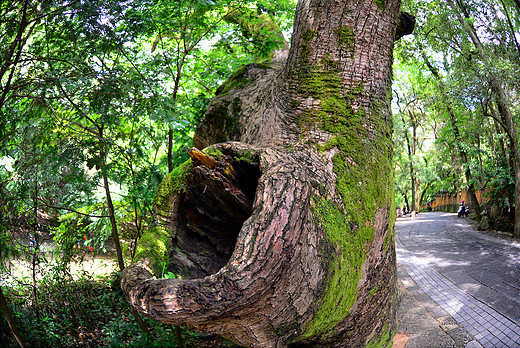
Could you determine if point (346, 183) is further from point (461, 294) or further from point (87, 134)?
point (461, 294)

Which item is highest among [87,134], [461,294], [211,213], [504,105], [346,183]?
[504,105]

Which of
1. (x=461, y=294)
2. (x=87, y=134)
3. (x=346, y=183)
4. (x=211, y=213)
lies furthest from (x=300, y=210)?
(x=461, y=294)

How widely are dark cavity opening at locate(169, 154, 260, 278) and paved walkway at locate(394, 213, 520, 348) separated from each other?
12.8ft

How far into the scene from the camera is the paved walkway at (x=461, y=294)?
5500 millimetres

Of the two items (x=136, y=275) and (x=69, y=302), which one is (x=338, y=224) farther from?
(x=69, y=302)

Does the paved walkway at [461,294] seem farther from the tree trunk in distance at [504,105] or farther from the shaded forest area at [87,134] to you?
the shaded forest area at [87,134]

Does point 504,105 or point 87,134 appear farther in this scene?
point 504,105

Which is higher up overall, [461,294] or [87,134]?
[87,134]

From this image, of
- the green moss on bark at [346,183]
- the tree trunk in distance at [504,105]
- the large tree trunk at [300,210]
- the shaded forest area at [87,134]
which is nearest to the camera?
the large tree trunk at [300,210]

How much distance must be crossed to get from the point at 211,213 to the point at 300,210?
865 mm

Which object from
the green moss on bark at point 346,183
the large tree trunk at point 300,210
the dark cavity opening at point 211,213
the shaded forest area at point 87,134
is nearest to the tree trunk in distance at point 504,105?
the shaded forest area at point 87,134

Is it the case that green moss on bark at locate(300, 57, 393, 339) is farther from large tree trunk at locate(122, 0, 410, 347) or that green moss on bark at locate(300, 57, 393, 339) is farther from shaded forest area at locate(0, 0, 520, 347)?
shaded forest area at locate(0, 0, 520, 347)

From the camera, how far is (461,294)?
7.52 meters

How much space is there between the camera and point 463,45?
1347 centimetres
